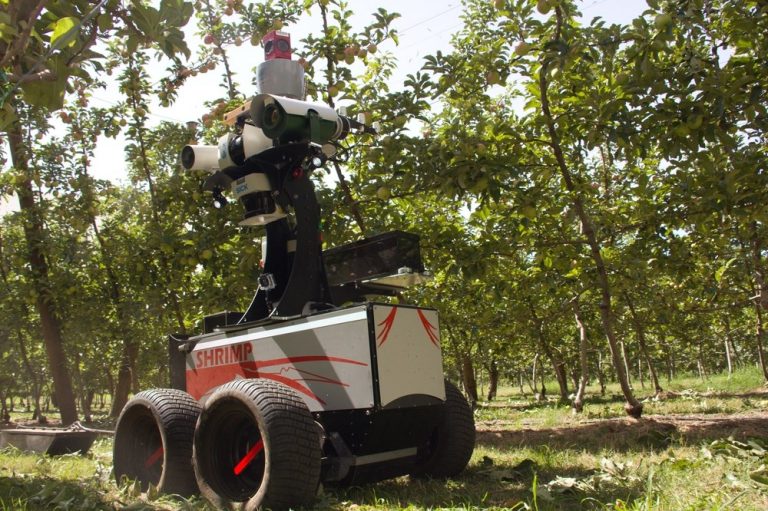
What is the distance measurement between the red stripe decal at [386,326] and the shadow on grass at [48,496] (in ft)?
6.86

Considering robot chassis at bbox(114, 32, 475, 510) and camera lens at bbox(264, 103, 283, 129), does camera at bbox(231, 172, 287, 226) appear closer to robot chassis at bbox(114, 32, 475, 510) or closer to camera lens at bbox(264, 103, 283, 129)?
robot chassis at bbox(114, 32, 475, 510)

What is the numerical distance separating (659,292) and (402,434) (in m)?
9.30

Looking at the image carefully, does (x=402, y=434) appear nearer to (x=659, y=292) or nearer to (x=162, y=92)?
(x=162, y=92)

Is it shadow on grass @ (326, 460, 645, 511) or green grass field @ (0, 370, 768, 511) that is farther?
shadow on grass @ (326, 460, 645, 511)

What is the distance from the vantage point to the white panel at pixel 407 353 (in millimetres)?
4000

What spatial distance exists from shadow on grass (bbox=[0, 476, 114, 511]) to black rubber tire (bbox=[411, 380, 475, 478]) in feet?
7.42

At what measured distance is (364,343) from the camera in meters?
3.96

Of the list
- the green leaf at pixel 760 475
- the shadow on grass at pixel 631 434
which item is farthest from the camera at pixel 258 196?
the shadow on grass at pixel 631 434

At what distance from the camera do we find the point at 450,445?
15.9 feet

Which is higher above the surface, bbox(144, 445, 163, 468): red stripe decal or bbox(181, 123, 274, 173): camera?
bbox(181, 123, 274, 173): camera

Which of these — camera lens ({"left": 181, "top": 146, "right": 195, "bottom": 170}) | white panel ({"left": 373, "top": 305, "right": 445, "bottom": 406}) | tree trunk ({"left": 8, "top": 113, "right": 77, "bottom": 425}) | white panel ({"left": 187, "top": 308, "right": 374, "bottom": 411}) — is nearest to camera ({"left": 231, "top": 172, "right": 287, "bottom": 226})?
camera lens ({"left": 181, "top": 146, "right": 195, "bottom": 170})

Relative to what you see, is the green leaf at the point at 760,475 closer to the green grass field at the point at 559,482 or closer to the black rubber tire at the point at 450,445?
the green grass field at the point at 559,482

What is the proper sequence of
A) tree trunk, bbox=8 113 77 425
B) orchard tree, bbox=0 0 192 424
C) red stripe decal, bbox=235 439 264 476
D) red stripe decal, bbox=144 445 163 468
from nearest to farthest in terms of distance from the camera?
orchard tree, bbox=0 0 192 424 < red stripe decal, bbox=235 439 264 476 < red stripe decal, bbox=144 445 163 468 < tree trunk, bbox=8 113 77 425

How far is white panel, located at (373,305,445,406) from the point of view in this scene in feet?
13.1
